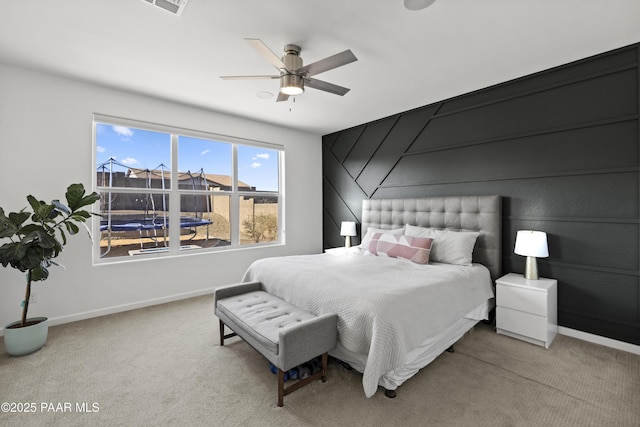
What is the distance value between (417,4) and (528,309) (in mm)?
2755

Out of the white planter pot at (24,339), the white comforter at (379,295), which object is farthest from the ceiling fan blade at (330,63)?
the white planter pot at (24,339)

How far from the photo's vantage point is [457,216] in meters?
3.49

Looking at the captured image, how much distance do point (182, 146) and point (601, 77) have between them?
4.79m

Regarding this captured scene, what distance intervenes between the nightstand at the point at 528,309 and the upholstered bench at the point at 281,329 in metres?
1.87

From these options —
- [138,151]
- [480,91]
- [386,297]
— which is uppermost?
[480,91]

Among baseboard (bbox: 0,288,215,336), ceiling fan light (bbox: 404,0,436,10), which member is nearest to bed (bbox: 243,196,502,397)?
baseboard (bbox: 0,288,215,336)

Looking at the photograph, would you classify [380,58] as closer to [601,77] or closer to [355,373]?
[601,77]

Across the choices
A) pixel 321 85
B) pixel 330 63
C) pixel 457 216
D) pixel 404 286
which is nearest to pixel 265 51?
pixel 330 63

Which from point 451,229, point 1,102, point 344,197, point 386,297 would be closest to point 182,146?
point 1,102

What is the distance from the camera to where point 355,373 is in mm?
2193

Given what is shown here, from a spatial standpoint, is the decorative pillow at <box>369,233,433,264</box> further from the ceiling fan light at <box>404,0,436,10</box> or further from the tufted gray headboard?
Answer: the ceiling fan light at <box>404,0,436,10</box>

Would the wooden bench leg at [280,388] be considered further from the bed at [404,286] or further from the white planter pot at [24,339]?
the white planter pot at [24,339]

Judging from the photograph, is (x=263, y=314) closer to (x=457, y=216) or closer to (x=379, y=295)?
(x=379, y=295)

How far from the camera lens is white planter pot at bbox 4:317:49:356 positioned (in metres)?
2.40
